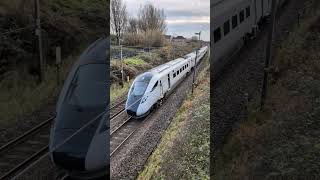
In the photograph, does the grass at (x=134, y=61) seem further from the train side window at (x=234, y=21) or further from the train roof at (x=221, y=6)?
the train side window at (x=234, y=21)

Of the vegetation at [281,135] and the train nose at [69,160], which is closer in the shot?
the train nose at [69,160]

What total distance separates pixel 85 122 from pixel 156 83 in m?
1.57

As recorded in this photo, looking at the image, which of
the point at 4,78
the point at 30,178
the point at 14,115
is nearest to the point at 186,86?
the point at 30,178

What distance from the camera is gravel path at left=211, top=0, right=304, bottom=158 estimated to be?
387 inches

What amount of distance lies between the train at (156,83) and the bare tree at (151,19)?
73 cm

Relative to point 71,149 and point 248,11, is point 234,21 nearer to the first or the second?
point 248,11

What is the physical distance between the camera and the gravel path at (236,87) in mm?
9818

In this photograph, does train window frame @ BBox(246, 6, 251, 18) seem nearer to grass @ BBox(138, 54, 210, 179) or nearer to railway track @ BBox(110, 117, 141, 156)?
grass @ BBox(138, 54, 210, 179)

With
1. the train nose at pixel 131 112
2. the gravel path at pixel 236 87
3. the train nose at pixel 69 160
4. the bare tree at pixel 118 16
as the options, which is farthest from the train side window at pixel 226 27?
the train nose at pixel 69 160

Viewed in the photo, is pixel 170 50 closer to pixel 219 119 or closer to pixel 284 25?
pixel 219 119

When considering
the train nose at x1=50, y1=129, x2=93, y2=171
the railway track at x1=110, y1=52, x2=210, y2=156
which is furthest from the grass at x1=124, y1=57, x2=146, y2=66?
the train nose at x1=50, y1=129, x2=93, y2=171

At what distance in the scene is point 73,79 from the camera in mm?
8969

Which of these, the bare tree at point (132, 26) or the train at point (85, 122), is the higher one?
the bare tree at point (132, 26)

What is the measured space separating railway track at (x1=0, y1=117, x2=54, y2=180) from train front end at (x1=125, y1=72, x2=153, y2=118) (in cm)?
334
